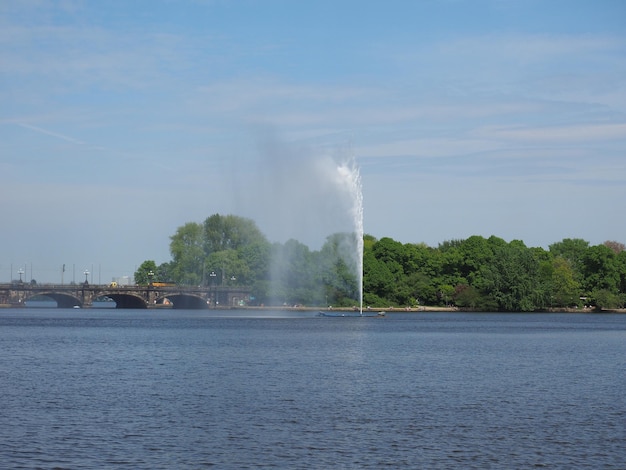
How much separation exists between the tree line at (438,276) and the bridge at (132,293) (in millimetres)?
4355

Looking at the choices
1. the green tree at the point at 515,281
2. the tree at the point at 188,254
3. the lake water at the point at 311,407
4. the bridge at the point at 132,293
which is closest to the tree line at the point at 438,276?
the green tree at the point at 515,281

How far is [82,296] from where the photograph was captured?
167 meters

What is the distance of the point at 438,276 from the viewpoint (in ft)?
509

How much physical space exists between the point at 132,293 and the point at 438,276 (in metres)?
53.1

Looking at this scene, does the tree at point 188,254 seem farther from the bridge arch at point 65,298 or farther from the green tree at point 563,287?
the green tree at point 563,287

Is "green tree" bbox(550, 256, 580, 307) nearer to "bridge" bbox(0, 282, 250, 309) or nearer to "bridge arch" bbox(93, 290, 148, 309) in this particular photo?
"bridge" bbox(0, 282, 250, 309)

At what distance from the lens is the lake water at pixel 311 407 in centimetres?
2583

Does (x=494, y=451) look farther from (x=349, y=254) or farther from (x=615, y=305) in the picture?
(x=615, y=305)

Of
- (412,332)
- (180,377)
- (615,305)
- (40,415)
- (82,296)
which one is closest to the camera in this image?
(40,415)

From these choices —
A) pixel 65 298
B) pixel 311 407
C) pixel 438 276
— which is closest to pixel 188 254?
pixel 65 298

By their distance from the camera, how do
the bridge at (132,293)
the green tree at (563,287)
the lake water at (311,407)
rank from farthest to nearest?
the bridge at (132,293), the green tree at (563,287), the lake water at (311,407)

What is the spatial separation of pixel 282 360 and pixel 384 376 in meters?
9.37

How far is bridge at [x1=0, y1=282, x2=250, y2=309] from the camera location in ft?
532

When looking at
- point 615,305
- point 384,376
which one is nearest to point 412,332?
point 384,376
